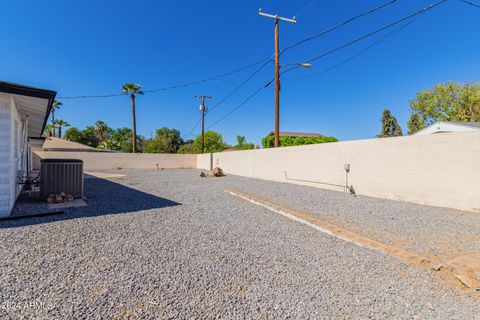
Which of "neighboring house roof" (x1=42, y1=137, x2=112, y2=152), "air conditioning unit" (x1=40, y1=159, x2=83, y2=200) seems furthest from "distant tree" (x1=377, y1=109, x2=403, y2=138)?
"air conditioning unit" (x1=40, y1=159, x2=83, y2=200)

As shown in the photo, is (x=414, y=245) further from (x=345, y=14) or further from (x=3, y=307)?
(x=345, y=14)

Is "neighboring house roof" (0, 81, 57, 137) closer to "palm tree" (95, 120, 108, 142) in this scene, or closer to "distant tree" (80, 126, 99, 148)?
"distant tree" (80, 126, 99, 148)

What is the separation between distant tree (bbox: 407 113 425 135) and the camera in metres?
27.5

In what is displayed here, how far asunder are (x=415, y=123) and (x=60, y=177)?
35890 millimetres

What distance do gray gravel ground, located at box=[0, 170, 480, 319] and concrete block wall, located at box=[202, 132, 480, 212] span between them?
168 inches

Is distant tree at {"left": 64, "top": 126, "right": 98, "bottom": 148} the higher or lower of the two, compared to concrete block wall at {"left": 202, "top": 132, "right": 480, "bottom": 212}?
higher

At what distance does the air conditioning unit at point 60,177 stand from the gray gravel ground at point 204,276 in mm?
2124

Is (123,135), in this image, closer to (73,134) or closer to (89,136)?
(89,136)

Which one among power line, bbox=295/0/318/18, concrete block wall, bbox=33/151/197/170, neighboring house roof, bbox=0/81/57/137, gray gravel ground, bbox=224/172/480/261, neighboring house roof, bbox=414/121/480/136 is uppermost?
power line, bbox=295/0/318/18

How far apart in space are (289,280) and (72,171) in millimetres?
6372

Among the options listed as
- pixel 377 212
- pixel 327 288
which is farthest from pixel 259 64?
pixel 327 288

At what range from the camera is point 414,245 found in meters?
3.20

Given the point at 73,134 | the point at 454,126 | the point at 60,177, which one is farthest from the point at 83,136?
the point at 454,126

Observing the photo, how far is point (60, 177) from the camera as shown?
5.85 m
